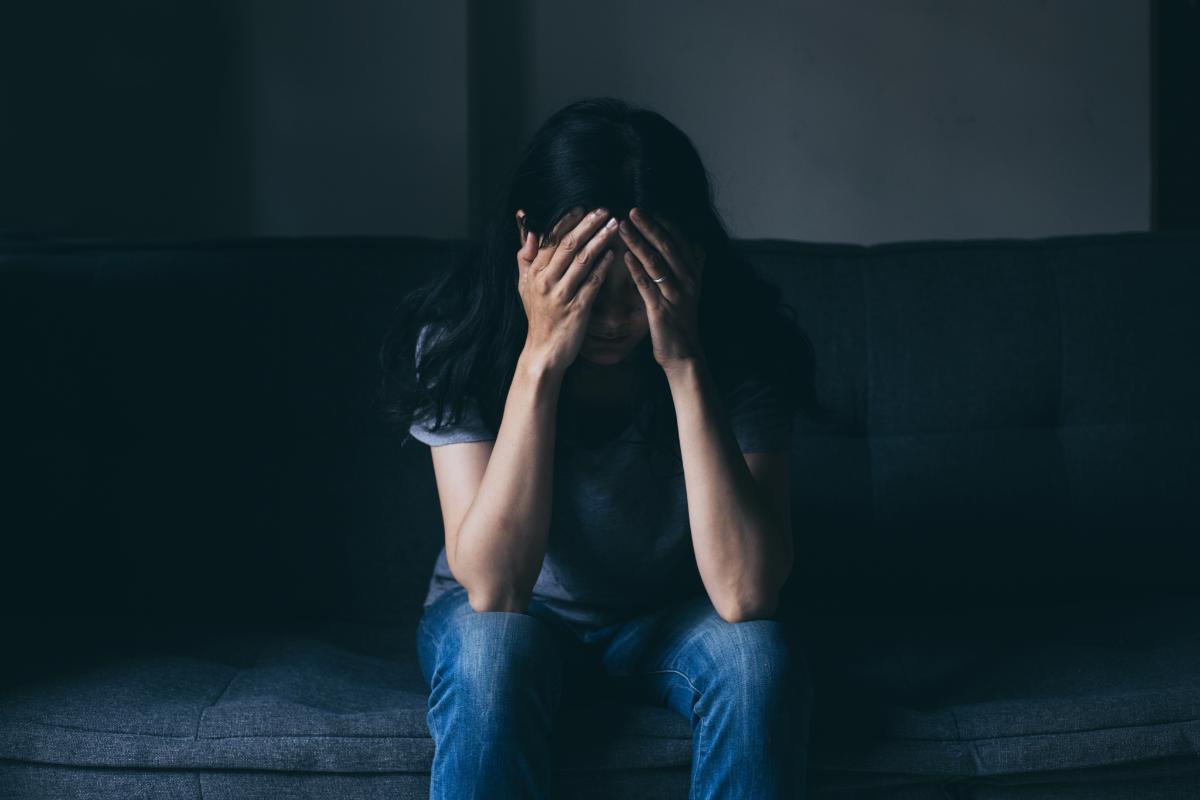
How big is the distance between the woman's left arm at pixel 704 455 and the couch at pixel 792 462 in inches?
9.3

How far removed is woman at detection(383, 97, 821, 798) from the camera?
1.02m

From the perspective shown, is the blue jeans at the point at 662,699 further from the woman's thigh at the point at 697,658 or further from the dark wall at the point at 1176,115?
the dark wall at the point at 1176,115

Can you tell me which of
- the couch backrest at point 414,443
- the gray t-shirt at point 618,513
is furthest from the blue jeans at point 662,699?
the couch backrest at point 414,443

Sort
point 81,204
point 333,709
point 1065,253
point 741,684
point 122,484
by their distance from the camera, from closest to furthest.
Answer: point 741,684 < point 333,709 < point 122,484 < point 1065,253 < point 81,204

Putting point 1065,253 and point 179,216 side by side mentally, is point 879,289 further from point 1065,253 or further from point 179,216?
point 179,216

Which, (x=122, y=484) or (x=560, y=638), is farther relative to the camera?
(x=122, y=484)

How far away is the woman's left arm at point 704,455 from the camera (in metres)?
1.12

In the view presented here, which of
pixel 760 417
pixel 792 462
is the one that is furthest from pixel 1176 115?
pixel 760 417

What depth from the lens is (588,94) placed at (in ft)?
7.06

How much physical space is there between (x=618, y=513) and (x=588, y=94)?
1196 mm

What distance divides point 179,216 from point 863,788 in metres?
1.60

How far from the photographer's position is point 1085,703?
3.78 ft

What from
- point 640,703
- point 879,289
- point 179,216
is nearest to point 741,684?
point 640,703

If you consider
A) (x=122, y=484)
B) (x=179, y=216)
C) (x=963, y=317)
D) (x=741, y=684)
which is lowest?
(x=741, y=684)
